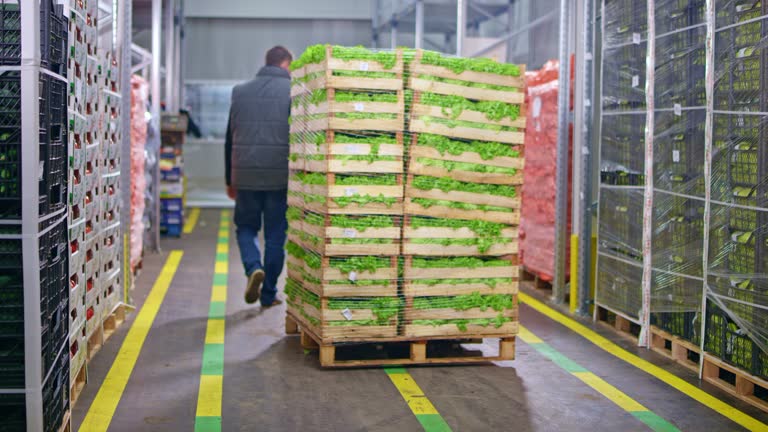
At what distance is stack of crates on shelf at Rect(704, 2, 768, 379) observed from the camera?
6.11 meters

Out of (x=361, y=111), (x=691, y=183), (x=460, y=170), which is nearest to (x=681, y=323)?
(x=691, y=183)

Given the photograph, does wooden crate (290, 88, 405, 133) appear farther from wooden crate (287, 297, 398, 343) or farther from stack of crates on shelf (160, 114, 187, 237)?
stack of crates on shelf (160, 114, 187, 237)

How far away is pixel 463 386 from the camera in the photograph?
6598 mm

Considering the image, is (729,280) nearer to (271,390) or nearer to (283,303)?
(271,390)

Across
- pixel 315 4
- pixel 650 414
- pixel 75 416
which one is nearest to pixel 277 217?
pixel 75 416

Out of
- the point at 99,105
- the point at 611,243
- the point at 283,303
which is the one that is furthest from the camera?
the point at 283,303

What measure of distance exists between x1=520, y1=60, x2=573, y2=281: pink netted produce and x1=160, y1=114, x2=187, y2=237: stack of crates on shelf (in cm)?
701

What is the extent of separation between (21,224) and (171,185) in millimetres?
12340

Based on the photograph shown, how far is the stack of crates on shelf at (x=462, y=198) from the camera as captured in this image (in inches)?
275

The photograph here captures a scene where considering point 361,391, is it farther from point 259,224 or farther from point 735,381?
point 259,224

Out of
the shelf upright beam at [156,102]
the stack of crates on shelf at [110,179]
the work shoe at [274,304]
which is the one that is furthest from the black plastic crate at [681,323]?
the shelf upright beam at [156,102]

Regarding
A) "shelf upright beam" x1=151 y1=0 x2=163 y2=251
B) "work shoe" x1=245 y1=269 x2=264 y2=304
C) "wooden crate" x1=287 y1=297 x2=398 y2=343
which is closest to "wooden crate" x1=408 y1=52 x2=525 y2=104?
"wooden crate" x1=287 y1=297 x2=398 y2=343

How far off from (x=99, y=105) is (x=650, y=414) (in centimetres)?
463

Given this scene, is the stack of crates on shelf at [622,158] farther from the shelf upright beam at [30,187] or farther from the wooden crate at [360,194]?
the shelf upright beam at [30,187]
